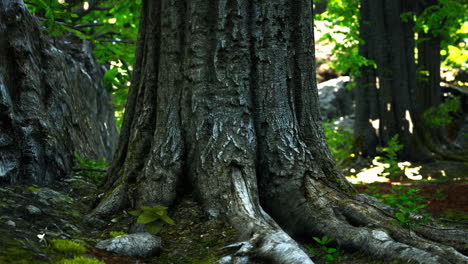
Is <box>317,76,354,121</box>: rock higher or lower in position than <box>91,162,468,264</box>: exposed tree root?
higher

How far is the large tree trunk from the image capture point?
12.7ft

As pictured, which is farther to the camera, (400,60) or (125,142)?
(400,60)

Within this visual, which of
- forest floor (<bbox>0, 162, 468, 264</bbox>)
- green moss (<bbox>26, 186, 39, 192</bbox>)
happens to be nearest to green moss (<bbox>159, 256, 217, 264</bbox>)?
forest floor (<bbox>0, 162, 468, 264</bbox>)

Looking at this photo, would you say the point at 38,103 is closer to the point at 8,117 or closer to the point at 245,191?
the point at 8,117

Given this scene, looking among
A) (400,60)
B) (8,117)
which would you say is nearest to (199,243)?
(8,117)

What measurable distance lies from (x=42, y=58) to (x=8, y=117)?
1575 millimetres

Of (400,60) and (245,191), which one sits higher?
(400,60)

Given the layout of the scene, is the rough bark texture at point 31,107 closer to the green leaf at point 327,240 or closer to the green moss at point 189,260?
the green moss at point 189,260

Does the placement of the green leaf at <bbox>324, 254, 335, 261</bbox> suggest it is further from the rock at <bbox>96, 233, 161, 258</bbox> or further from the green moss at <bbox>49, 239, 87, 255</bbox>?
the green moss at <bbox>49, 239, 87, 255</bbox>

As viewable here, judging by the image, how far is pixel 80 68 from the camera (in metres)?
10.6

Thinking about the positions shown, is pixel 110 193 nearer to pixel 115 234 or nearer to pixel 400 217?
pixel 115 234

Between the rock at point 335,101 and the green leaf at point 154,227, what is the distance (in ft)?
60.0

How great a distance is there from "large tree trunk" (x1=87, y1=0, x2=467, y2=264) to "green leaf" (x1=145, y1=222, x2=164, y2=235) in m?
0.37

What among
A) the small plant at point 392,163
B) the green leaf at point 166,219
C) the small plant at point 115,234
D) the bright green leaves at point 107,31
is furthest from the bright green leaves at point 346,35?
the small plant at point 115,234
